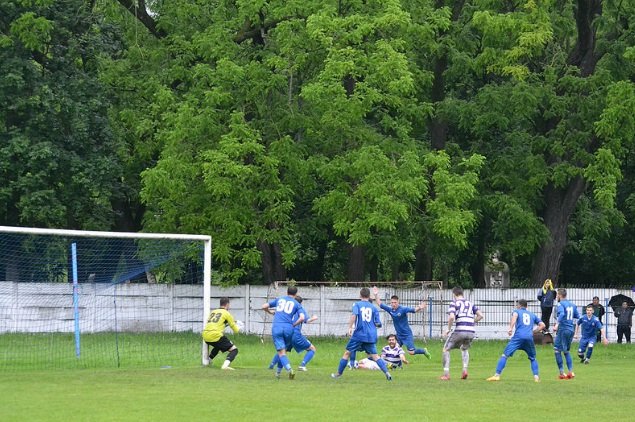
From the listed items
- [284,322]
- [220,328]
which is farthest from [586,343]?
[284,322]

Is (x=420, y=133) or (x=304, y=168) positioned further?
(x=420, y=133)

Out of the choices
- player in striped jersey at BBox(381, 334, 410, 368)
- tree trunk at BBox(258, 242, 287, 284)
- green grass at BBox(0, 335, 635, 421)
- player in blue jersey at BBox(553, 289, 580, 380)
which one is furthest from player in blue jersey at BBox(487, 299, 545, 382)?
tree trunk at BBox(258, 242, 287, 284)

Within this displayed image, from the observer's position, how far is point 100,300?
38281 millimetres

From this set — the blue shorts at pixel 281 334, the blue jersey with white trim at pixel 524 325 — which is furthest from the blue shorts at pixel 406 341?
the blue shorts at pixel 281 334

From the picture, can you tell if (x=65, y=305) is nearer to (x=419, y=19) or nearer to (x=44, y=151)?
(x=44, y=151)

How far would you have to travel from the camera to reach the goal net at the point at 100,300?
29141mm

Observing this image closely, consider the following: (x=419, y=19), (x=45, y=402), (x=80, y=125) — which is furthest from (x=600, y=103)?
(x=45, y=402)

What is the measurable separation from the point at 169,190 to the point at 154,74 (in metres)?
5.48

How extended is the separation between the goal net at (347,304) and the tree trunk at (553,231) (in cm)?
449

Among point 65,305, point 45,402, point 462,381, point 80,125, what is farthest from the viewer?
point 80,125

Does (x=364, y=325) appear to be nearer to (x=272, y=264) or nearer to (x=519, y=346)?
(x=519, y=346)

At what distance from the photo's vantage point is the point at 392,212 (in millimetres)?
38000

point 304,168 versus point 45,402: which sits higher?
point 304,168

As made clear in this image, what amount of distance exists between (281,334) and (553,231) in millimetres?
22029
